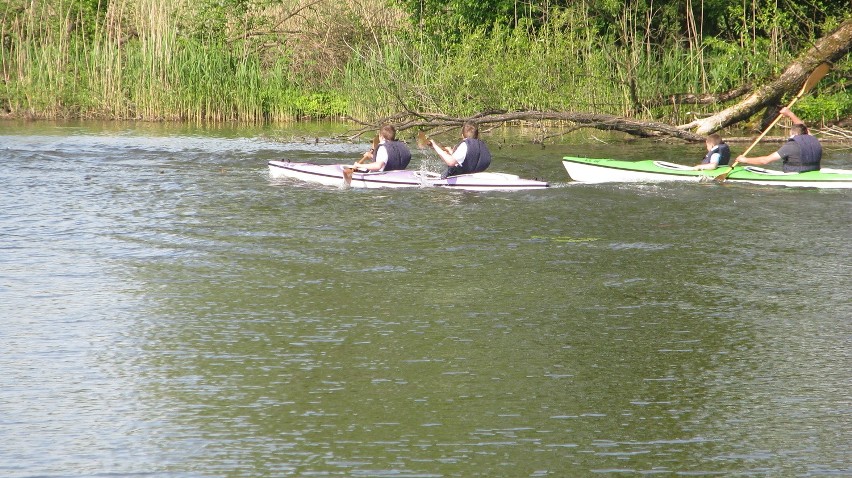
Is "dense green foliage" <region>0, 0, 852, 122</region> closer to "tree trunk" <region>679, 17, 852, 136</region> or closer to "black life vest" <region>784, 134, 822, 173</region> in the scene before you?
"tree trunk" <region>679, 17, 852, 136</region>

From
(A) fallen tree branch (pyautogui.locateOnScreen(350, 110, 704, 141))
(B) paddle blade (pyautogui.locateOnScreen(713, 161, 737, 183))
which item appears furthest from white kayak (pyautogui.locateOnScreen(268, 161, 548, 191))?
(B) paddle blade (pyautogui.locateOnScreen(713, 161, 737, 183))

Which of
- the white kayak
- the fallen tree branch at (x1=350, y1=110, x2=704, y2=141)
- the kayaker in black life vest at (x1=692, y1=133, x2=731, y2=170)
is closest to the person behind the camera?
the white kayak

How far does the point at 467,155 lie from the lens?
14133 millimetres

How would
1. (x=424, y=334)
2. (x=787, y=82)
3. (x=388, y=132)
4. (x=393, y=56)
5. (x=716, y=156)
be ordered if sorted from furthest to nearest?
1. (x=393, y=56)
2. (x=787, y=82)
3. (x=716, y=156)
4. (x=388, y=132)
5. (x=424, y=334)

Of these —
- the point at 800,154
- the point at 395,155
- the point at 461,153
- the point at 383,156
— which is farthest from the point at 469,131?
the point at 800,154

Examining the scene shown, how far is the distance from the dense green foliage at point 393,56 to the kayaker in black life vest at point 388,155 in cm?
370

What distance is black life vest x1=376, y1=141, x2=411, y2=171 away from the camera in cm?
1442

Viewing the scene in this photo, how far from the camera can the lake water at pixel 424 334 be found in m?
5.16

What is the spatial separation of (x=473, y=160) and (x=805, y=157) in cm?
423

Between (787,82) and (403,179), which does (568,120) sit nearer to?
(403,179)

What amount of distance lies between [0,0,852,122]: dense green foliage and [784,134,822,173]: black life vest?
5486 mm

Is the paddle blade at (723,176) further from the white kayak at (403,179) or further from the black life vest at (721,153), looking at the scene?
the white kayak at (403,179)

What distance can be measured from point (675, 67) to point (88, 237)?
13.4 meters

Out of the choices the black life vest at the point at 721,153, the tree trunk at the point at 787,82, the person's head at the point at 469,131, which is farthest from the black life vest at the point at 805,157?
the person's head at the point at 469,131
